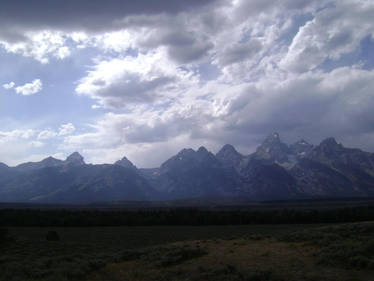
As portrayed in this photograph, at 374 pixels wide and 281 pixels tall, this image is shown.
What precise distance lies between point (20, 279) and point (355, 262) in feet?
61.0

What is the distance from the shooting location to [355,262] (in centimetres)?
1902

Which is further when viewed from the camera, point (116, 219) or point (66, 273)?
point (116, 219)

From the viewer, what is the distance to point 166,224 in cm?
9269

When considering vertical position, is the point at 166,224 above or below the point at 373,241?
below

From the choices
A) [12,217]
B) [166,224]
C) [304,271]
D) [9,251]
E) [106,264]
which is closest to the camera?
[304,271]

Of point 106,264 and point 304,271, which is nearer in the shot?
point 304,271

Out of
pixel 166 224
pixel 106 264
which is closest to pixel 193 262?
pixel 106 264

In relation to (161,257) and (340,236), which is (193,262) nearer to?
(161,257)

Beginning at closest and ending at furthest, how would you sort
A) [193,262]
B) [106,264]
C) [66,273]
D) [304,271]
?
[304,271], [66,273], [193,262], [106,264]

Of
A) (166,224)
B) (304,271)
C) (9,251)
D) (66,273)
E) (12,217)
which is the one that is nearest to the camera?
(304,271)

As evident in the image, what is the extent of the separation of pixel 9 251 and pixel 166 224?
60.4 meters

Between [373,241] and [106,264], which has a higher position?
[373,241]

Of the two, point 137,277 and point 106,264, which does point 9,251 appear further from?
point 137,277

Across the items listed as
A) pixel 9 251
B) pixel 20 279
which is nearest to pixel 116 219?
pixel 9 251
